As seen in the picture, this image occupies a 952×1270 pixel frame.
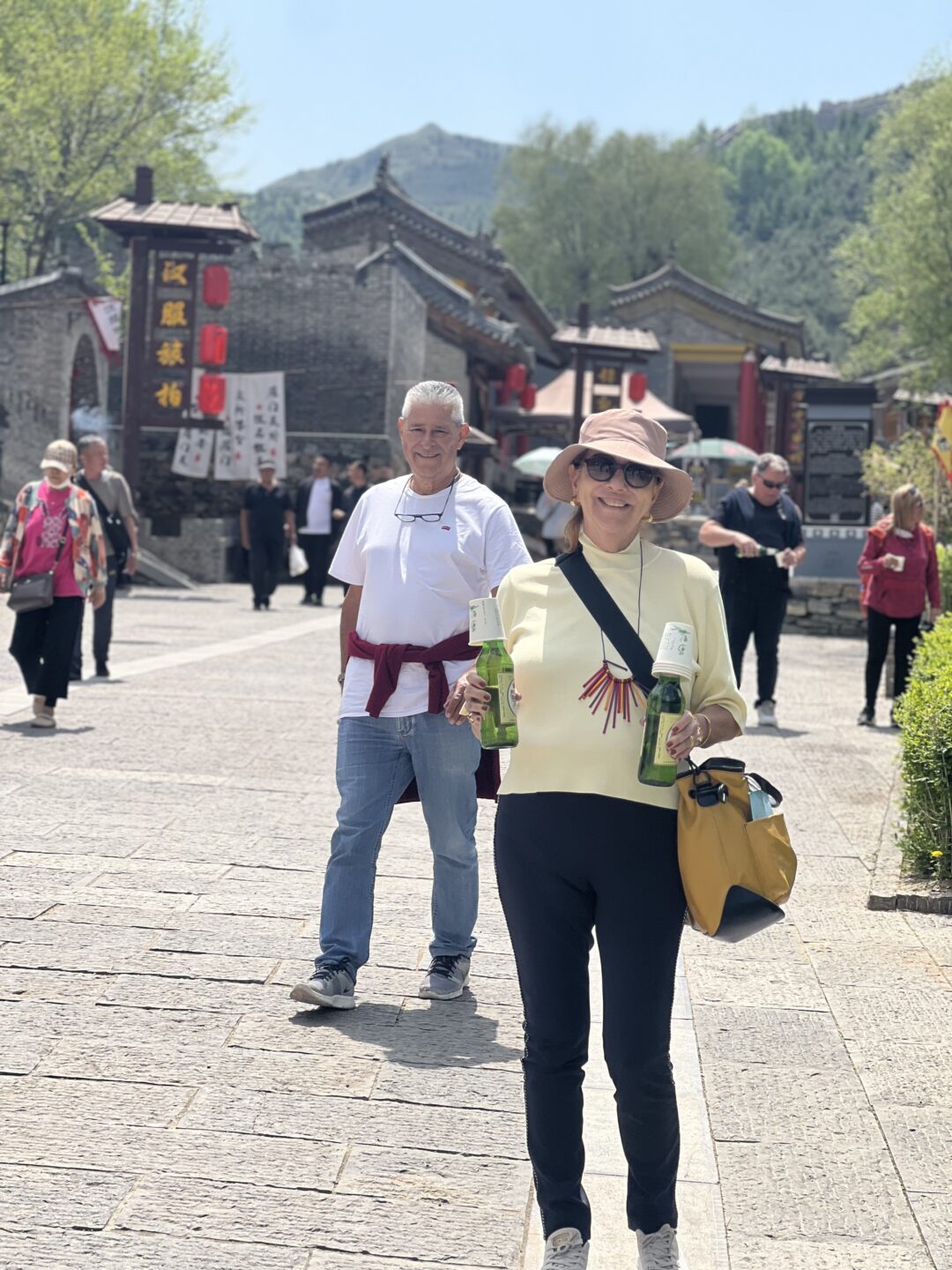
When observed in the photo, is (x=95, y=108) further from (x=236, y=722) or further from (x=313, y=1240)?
(x=313, y=1240)

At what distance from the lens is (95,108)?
3825cm

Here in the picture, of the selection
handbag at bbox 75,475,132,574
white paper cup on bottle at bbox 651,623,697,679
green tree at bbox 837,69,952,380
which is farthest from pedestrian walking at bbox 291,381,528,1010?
green tree at bbox 837,69,952,380

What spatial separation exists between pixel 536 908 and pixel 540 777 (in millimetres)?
240

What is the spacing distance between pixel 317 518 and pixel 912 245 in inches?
A: 645

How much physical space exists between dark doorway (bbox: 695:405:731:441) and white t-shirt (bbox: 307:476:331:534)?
3718 cm

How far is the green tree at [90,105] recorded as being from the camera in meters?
37.3

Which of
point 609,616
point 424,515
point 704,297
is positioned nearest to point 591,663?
point 609,616

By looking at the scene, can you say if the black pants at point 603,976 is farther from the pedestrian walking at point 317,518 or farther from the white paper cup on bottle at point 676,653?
the pedestrian walking at point 317,518

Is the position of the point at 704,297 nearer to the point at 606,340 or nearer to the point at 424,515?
the point at 606,340

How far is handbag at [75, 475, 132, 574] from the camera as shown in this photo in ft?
42.8

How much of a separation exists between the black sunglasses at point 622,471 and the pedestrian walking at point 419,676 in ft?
5.02

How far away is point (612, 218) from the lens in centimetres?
6831

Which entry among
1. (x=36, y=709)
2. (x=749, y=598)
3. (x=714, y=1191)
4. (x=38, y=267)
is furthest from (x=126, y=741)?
(x=38, y=267)

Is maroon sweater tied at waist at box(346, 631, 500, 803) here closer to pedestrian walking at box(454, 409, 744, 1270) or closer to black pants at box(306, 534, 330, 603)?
pedestrian walking at box(454, 409, 744, 1270)
